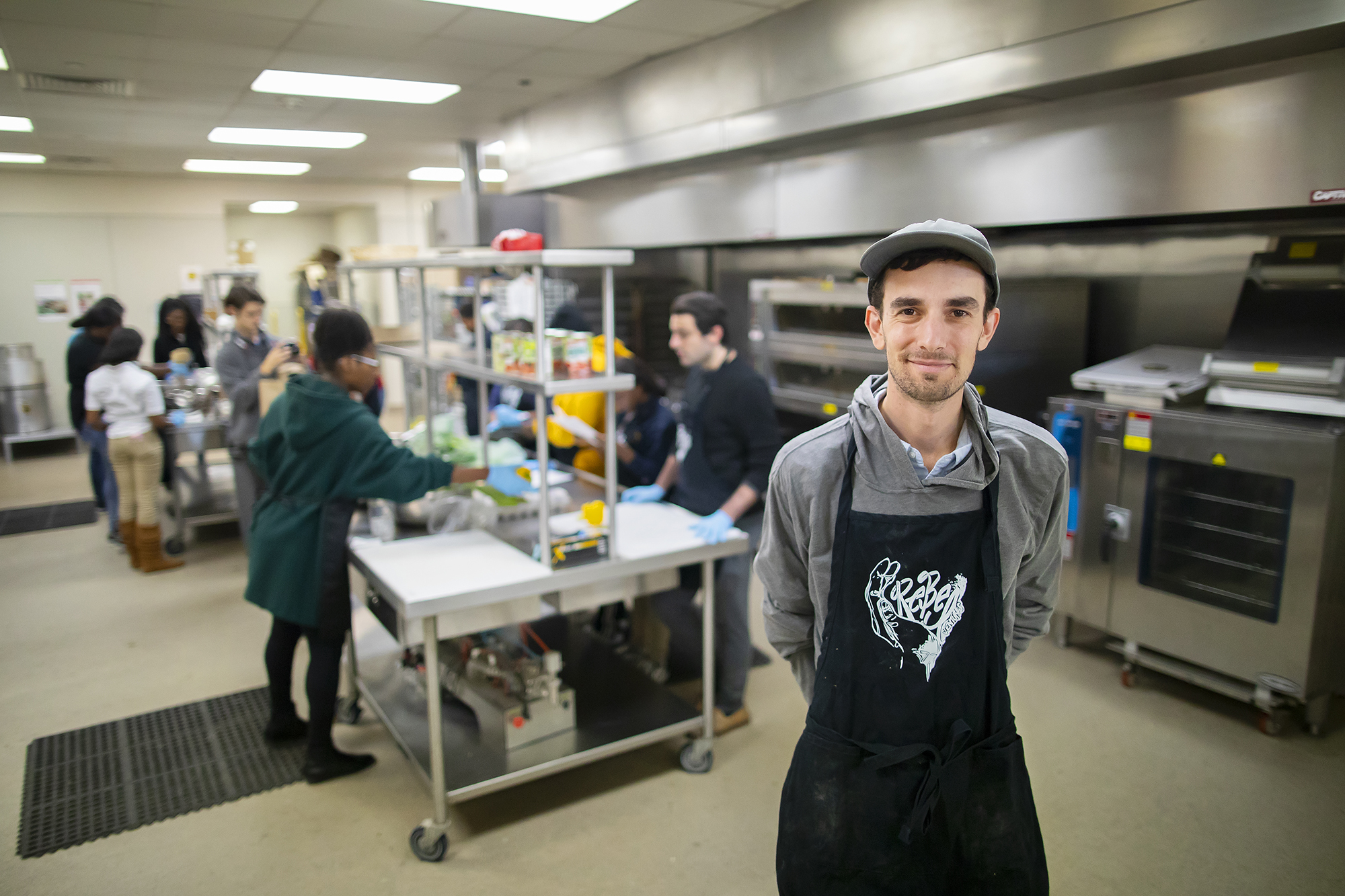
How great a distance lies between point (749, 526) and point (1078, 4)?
2.13 meters

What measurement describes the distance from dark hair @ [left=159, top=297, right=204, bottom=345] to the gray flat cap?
6267mm

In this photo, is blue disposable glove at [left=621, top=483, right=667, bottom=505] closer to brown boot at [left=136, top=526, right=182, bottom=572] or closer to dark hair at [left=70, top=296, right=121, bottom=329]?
brown boot at [left=136, top=526, right=182, bottom=572]

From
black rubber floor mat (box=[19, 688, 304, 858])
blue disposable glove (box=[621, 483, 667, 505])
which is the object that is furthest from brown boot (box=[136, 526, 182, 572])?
blue disposable glove (box=[621, 483, 667, 505])

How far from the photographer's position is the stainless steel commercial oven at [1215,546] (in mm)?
2953

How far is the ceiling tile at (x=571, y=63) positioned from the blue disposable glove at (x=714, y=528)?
303 cm

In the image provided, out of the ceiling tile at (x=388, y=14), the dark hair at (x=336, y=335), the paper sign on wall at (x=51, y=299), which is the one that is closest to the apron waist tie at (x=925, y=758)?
the dark hair at (x=336, y=335)

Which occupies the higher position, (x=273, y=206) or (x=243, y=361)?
(x=273, y=206)

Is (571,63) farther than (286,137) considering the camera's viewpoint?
No

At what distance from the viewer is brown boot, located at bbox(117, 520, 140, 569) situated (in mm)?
5023

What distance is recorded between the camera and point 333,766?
9.62ft

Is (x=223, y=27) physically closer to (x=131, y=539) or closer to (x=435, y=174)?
(x=131, y=539)

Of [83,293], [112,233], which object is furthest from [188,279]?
[83,293]

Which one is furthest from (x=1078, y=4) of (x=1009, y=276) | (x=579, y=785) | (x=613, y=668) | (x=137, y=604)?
(x=137, y=604)

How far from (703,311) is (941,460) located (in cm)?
176
